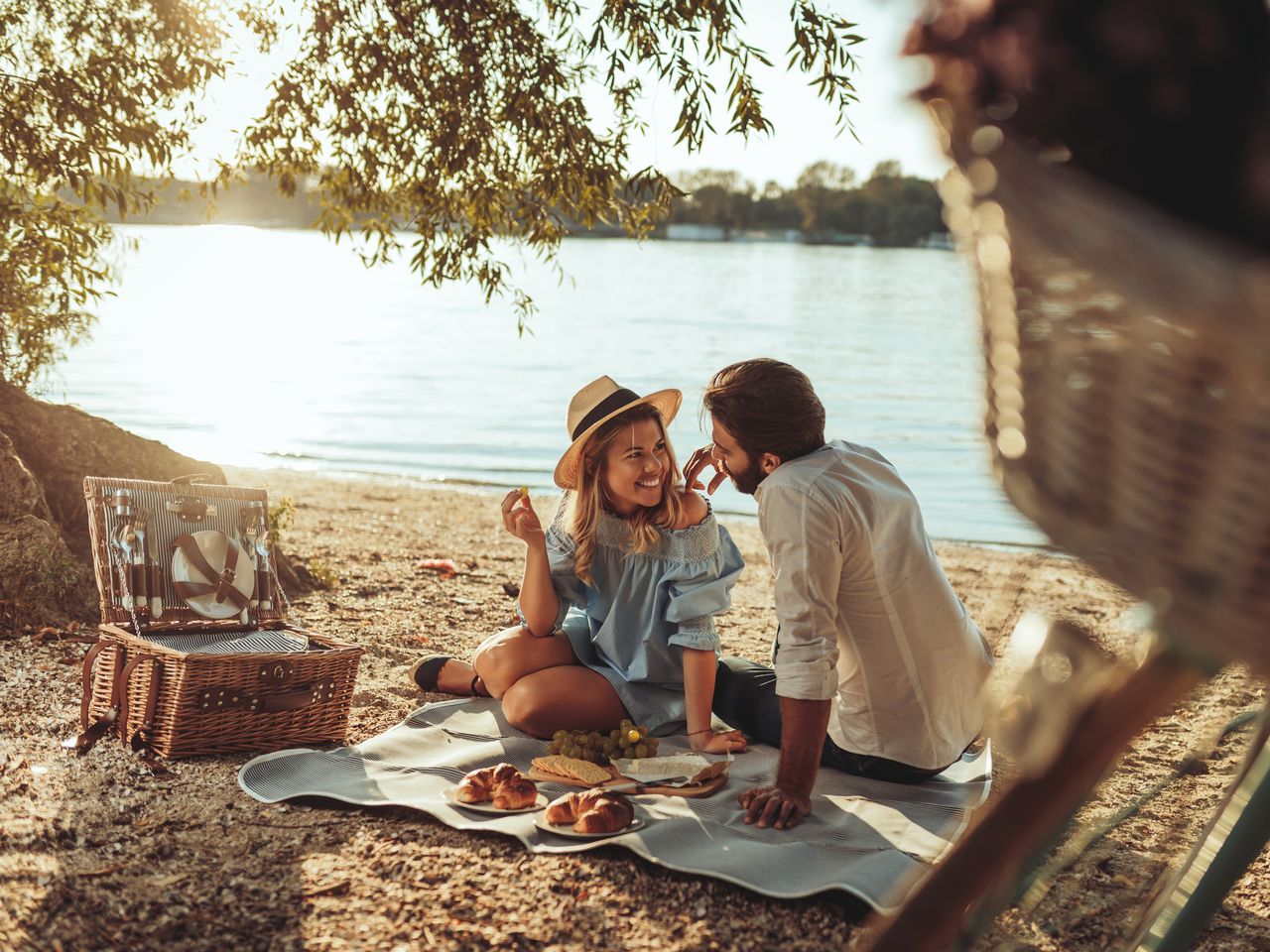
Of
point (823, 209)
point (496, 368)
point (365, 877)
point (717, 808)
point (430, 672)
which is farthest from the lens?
point (823, 209)

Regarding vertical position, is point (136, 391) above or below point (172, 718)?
below

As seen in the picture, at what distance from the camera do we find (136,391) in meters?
22.7

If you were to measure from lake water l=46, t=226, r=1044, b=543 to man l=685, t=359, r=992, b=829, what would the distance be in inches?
66.4

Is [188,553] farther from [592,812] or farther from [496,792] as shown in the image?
[592,812]

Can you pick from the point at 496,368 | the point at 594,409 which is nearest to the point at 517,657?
the point at 594,409

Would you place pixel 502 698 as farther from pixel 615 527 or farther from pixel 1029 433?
pixel 1029 433

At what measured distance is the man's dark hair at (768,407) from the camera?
352 centimetres

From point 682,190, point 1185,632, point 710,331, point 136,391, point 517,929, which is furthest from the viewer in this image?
point 710,331

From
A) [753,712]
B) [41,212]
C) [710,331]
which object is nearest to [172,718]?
[753,712]

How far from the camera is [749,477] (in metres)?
3.72

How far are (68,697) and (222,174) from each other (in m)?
3.68

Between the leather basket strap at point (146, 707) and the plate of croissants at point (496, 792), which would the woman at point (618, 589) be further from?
the leather basket strap at point (146, 707)

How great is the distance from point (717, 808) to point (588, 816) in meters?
0.50

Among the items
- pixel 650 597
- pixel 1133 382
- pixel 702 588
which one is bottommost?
pixel 650 597
